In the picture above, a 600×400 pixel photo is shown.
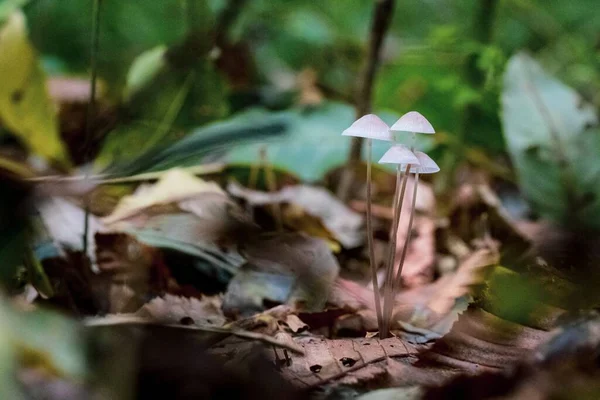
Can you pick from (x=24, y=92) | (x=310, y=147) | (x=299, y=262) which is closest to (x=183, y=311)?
(x=299, y=262)

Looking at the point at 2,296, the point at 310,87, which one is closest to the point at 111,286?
the point at 2,296

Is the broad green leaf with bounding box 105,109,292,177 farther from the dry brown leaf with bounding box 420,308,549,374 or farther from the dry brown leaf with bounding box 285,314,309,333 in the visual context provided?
the dry brown leaf with bounding box 420,308,549,374

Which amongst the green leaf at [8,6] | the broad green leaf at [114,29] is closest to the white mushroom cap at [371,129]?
the broad green leaf at [114,29]

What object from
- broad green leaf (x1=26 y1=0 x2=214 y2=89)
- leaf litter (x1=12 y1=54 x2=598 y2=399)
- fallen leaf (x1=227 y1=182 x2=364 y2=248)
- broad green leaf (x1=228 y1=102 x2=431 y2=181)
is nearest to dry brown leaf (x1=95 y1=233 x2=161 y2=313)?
leaf litter (x1=12 y1=54 x2=598 y2=399)

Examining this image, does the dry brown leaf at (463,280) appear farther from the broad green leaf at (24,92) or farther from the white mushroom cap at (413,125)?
the broad green leaf at (24,92)

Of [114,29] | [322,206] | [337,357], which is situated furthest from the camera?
[114,29]

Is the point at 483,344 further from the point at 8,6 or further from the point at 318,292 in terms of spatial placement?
the point at 8,6
